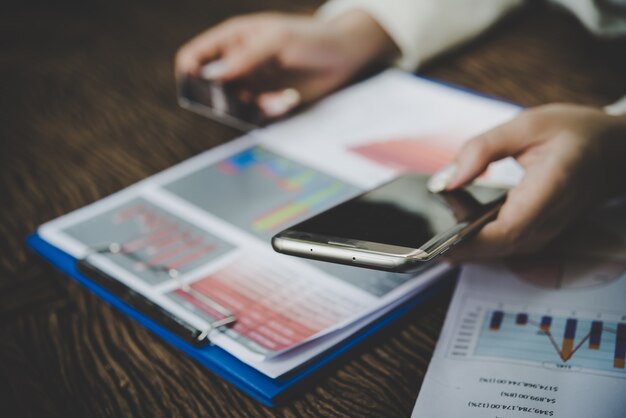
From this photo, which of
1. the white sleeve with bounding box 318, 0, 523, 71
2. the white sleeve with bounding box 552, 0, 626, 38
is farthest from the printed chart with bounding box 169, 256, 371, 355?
the white sleeve with bounding box 552, 0, 626, 38

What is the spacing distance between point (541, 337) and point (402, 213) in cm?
12

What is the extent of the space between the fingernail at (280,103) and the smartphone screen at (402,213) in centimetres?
23

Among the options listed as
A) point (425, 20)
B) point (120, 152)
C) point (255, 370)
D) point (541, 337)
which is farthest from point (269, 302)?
point (425, 20)

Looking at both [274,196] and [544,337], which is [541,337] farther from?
[274,196]

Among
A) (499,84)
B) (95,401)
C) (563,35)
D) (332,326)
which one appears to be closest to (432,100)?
(499,84)

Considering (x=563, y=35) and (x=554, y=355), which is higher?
(x=563, y=35)

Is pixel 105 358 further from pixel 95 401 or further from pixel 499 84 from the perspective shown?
pixel 499 84

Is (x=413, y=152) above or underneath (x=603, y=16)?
underneath

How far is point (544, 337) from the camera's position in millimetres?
431

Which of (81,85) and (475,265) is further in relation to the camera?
(81,85)

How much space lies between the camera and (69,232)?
1.79ft

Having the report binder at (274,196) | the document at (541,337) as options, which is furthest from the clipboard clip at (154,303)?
the document at (541,337)

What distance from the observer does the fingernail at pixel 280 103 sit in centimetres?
71

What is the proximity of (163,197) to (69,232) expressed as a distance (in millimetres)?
86
